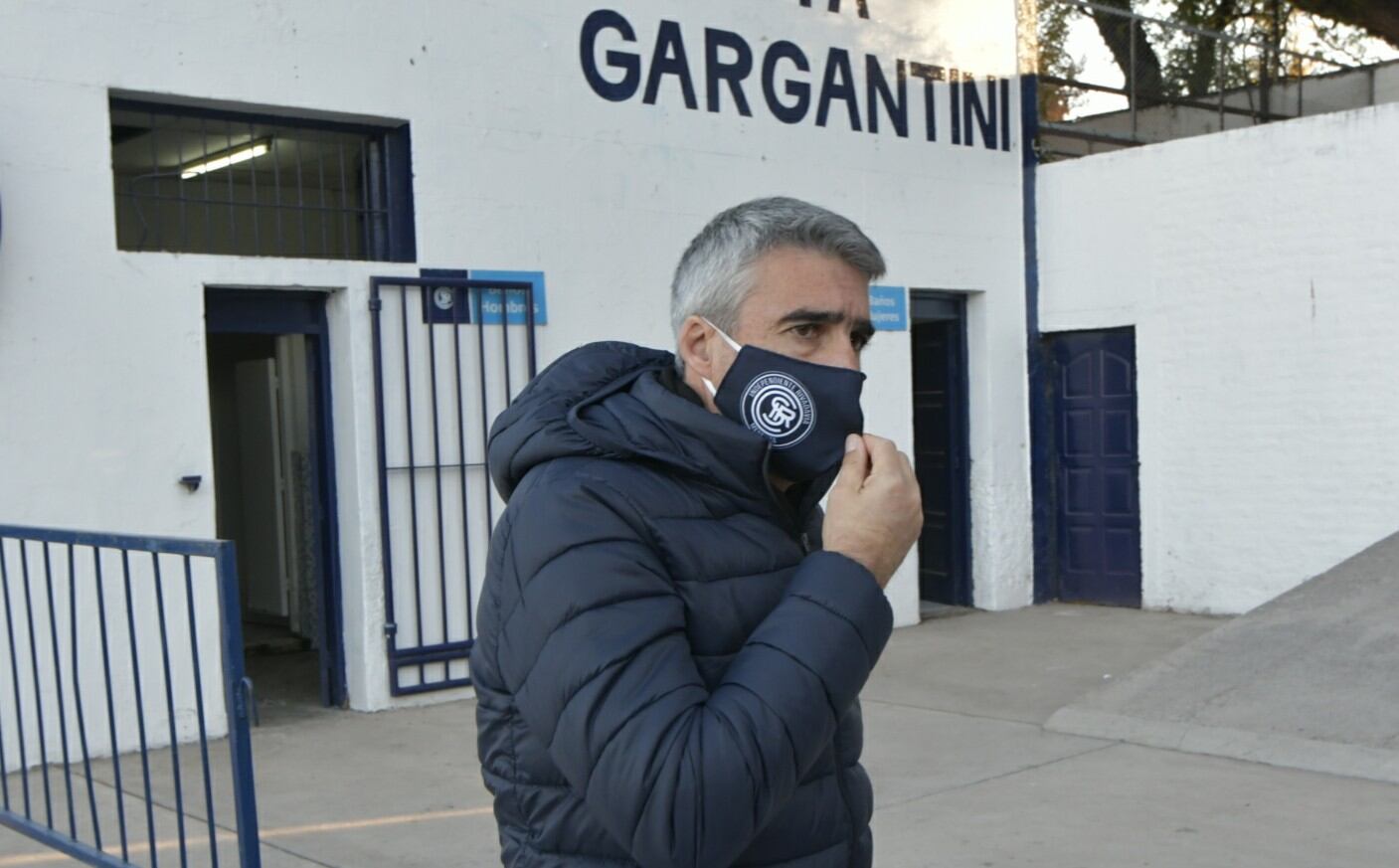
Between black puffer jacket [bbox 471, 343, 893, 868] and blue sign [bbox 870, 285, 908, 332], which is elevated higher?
blue sign [bbox 870, 285, 908, 332]

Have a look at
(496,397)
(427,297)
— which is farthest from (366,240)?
(496,397)

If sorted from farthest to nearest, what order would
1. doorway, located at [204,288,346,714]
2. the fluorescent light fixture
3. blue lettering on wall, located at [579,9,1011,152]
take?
blue lettering on wall, located at [579,9,1011,152] → doorway, located at [204,288,346,714] → the fluorescent light fixture

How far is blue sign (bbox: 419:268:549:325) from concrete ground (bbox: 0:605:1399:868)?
208cm

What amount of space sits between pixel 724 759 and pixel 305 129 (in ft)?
21.3

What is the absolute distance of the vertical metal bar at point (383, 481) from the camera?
727 centimetres

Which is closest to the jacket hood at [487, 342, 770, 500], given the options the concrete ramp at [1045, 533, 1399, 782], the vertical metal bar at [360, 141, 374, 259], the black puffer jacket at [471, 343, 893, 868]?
the black puffer jacket at [471, 343, 893, 868]

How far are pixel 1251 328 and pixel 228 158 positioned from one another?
21.4ft

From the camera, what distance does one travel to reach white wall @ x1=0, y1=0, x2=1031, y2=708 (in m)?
6.35

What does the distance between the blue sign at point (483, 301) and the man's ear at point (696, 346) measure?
5.74 meters

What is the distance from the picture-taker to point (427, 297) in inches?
296

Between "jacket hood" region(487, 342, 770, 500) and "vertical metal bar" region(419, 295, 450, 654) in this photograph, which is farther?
"vertical metal bar" region(419, 295, 450, 654)

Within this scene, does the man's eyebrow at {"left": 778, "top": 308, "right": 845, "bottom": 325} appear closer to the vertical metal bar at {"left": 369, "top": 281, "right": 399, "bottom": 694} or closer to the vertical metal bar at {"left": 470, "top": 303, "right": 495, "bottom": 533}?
the vertical metal bar at {"left": 369, "top": 281, "right": 399, "bottom": 694}

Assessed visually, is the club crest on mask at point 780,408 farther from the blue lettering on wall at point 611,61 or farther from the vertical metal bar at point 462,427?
the blue lettering on wall at point 611,61

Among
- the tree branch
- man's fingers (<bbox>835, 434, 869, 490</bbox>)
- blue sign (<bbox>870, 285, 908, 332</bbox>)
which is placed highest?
the tree branch
